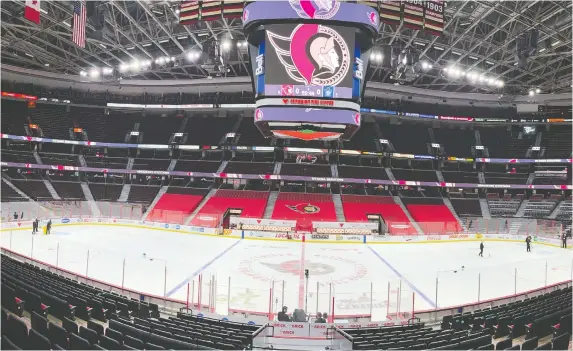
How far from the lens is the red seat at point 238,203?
33406 mm

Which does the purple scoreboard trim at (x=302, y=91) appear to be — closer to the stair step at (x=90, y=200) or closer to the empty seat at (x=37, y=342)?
the empty seat at (x=37, y=342)

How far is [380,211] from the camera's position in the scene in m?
34.6

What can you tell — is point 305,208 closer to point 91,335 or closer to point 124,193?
point 124,193

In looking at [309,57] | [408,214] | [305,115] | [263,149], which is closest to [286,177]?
[263,149]

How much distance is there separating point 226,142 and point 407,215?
2058 centimetres

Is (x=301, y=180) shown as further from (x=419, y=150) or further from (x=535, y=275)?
(x=535, y=275)

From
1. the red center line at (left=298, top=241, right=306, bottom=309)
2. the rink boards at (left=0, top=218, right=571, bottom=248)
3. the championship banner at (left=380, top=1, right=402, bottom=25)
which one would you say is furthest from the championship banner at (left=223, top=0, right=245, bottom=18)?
the rink boards at (left=0, top=218, right=571, bottom=248)

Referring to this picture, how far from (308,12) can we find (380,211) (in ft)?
78.1

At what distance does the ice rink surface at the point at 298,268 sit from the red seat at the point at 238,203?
6233 millimetres

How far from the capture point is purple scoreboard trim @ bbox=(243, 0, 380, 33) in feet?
46.9

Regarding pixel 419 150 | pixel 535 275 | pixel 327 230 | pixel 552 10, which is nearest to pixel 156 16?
pixel 327 230

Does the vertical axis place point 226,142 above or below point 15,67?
below

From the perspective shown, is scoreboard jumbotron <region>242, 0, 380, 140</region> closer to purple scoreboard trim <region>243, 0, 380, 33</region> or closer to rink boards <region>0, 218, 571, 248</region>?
purple scoreboard trim <region>243, 0, 380, 33</region>

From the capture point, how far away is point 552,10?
22188 mm
